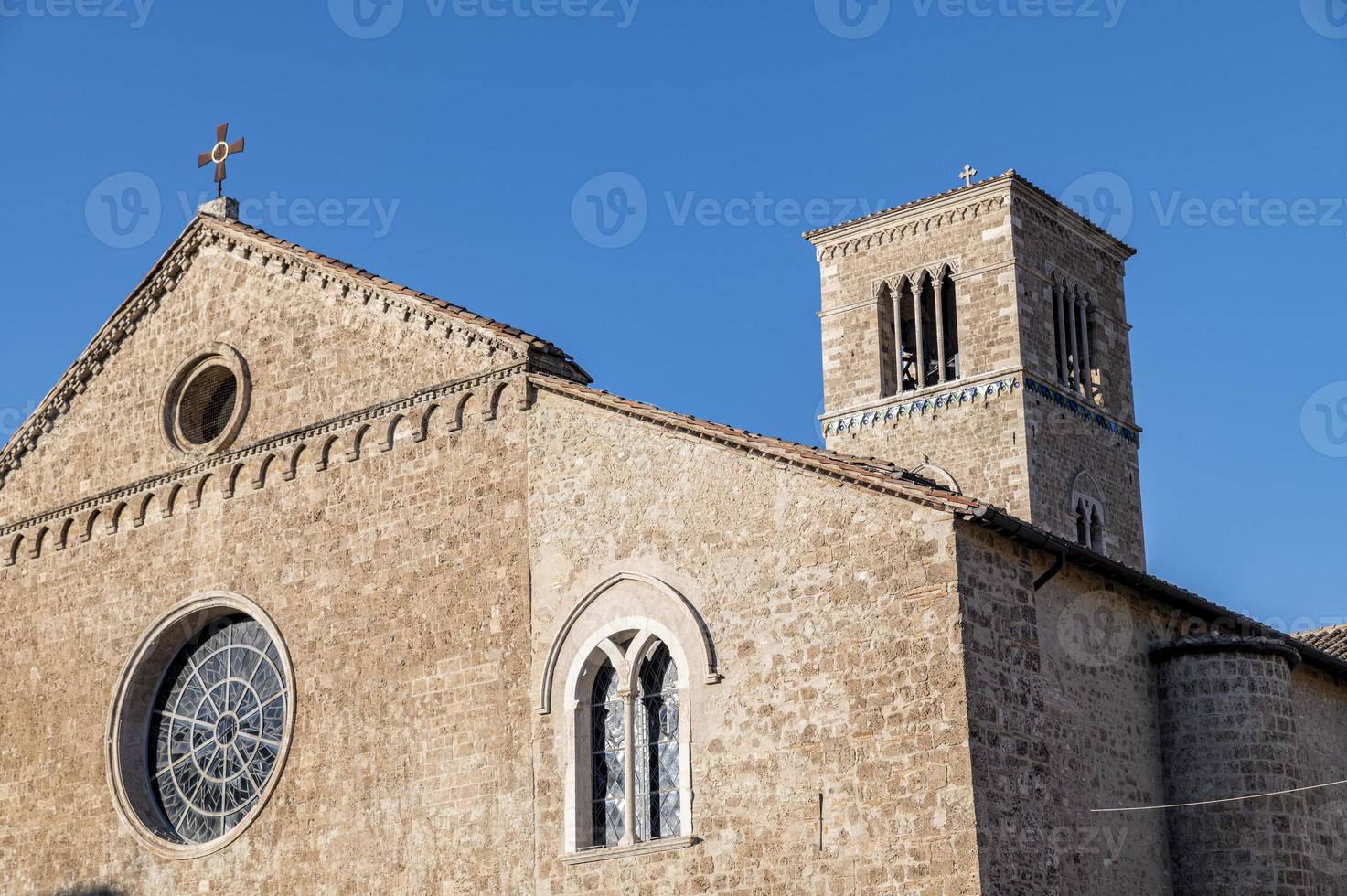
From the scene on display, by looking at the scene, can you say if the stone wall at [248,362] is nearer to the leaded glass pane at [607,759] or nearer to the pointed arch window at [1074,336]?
the leaded glass pane at [607,759]

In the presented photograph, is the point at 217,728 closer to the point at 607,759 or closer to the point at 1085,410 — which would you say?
the point at 607,759

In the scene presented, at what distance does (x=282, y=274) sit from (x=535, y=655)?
6441 mm

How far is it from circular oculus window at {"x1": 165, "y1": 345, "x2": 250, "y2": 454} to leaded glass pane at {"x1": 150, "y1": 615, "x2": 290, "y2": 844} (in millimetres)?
2188

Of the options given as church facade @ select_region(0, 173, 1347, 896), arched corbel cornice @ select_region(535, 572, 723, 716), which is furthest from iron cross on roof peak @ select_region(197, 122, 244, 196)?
→ arched corbel cornice @ select_region(535, 572, 723, 716)

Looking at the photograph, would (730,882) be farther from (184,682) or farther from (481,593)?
(184,682)

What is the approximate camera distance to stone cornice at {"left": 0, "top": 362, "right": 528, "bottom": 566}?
20.8 metres

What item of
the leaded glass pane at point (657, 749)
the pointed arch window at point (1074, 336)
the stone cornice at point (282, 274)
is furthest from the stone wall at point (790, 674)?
the pointed arch window at point (1074, 336)

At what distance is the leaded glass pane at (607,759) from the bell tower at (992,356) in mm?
15454

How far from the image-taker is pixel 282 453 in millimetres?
22312

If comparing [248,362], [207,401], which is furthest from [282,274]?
[207,401]

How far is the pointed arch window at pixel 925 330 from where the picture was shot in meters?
35.9

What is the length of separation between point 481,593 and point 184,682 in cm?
495

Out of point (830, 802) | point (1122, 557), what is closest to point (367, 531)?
point (830, 802)

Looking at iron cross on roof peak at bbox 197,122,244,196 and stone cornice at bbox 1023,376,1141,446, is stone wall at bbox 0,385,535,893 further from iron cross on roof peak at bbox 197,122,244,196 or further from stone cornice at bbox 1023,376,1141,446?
stone cornice at bbox 1023,376,1141,446
